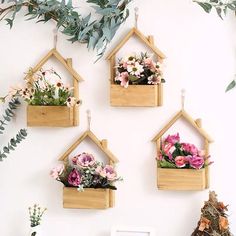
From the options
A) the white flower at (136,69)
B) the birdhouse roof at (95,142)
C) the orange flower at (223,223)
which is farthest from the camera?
the birdhouse roof at (95,142)

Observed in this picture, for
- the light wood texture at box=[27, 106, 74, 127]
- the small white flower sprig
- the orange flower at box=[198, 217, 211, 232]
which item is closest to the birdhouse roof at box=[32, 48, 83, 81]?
the light wood texture at box=[27, 106, 74, 127]

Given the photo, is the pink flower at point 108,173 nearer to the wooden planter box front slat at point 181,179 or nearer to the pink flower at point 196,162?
the wooden planter box front slat at point 181,179

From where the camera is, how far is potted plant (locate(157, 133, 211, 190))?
1895 mm

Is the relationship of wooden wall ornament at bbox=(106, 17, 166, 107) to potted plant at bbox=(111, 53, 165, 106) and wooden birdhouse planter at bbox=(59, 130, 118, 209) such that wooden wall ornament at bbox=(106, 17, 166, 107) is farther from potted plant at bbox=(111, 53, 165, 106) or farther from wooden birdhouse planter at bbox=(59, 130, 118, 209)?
wooden birdhouse planter at bbox=(59, 130, 118, 209)

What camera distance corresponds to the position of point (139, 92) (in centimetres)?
194

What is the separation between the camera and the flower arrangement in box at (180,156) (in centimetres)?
189

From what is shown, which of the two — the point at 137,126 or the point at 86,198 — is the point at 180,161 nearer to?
the point at 137,126

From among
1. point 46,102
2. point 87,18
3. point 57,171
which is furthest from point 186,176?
point 87,18

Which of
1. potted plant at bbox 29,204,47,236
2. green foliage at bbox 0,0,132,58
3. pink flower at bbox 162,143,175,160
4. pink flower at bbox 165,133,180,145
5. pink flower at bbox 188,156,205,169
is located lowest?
potted plant at bbox 29,204,47,236

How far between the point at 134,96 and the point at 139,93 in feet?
0.07

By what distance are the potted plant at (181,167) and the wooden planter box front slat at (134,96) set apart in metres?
0.18

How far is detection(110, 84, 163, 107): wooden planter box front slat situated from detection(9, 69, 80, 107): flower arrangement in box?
0.15 meters

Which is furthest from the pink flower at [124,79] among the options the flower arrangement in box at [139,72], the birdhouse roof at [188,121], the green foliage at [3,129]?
the green foliage at [3,129]

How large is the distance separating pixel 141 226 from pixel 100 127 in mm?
415
